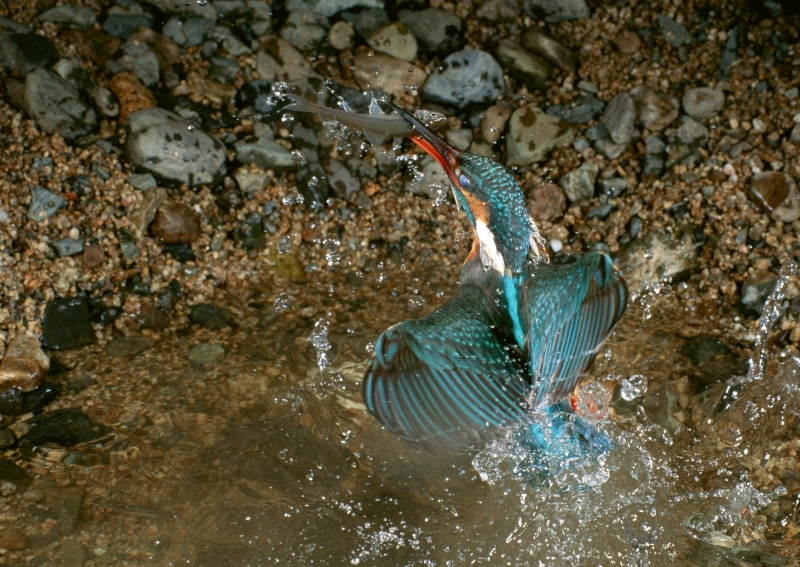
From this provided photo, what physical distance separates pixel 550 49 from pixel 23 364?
11.3 ft

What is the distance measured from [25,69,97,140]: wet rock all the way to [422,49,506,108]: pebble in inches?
76.6

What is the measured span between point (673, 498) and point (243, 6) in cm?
365

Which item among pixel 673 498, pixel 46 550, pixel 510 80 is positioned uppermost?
pixel 510 80

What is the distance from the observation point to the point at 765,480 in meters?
3.63

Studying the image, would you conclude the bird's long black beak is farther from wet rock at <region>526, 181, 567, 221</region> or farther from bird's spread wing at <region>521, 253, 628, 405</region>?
wet rock at <region>526, 181, 567, 221</region>

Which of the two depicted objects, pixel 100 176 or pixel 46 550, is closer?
pixel 46 550

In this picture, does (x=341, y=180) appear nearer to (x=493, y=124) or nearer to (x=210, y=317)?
(x=493, y=124)

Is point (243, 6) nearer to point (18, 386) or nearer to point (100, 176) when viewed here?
point (100, 176)

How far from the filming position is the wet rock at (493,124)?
465 cm

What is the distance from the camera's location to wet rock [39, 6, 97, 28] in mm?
4395

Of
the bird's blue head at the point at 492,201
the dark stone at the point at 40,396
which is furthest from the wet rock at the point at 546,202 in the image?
the dark stone at the point at 40,396

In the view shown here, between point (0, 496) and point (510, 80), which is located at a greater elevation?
point (510, 80)

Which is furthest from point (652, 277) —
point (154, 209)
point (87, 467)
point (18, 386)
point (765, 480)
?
point (18, 386)

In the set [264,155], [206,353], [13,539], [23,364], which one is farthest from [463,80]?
[13,539]
